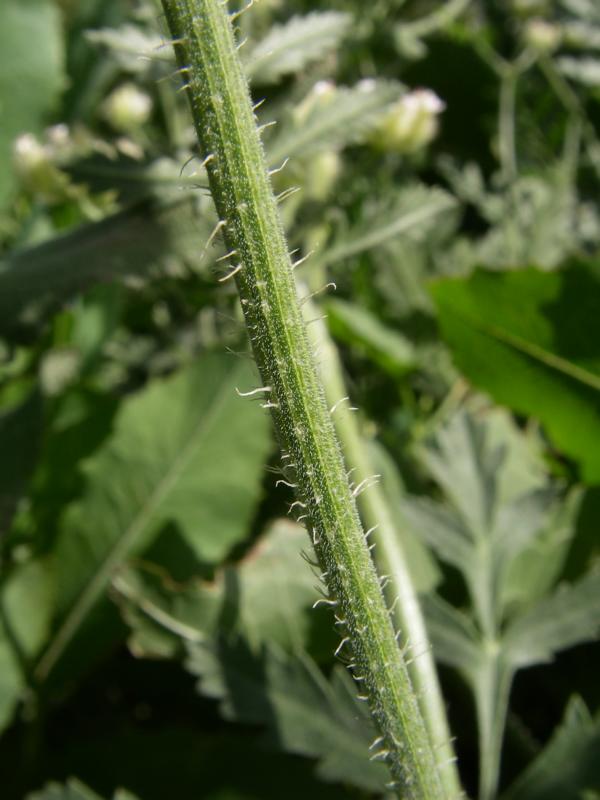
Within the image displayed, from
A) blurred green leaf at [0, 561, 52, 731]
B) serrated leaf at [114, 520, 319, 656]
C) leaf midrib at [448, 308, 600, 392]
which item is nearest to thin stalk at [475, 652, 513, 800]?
serrated leaf at [114, 520, 319, 656]

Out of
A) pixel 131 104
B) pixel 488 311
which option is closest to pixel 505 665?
pixel 488 311

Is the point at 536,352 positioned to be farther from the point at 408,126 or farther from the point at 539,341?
the point at 408,126

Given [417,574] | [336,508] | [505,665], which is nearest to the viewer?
[336,508]

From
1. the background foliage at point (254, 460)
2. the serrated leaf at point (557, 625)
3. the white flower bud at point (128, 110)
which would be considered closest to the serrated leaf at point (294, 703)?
the background foliage at point (254, 460)

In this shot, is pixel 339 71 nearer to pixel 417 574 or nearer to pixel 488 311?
pixel 488 311

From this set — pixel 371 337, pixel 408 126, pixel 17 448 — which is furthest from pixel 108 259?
pixel 408 126

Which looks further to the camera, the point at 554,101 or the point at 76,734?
the point at 554,101
